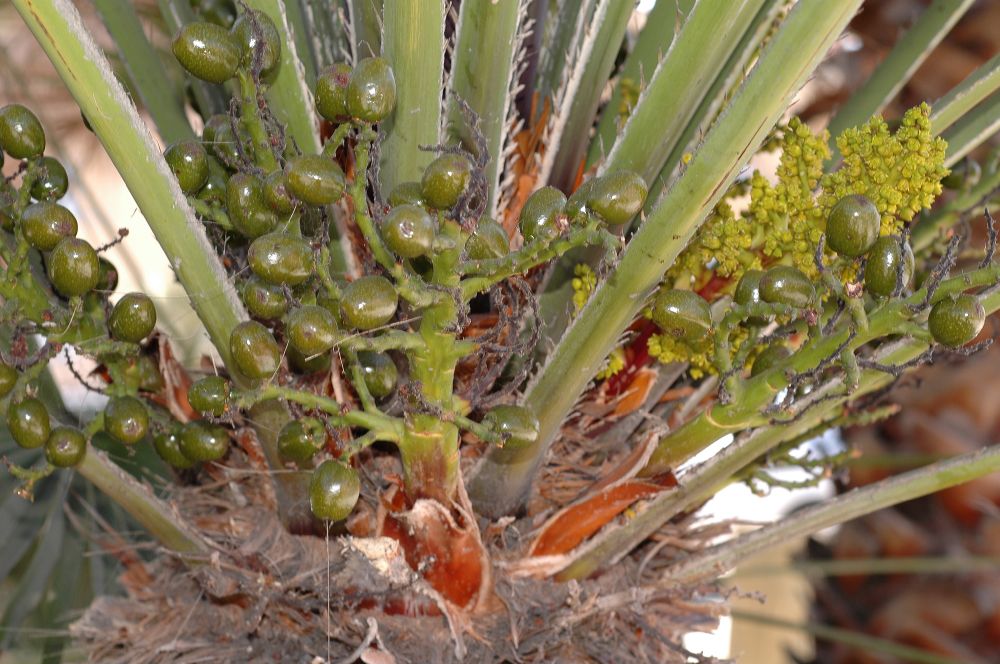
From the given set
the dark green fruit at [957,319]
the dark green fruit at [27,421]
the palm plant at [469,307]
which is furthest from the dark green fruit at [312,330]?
the dark green fruit at [957,319]

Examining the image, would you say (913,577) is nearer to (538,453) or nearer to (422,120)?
(538,453)

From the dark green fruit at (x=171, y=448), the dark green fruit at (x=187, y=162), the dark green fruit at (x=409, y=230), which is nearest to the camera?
the dark green fruit at (x=409, y=230)

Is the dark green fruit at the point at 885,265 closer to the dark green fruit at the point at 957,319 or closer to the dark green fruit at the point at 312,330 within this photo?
the dark green fruit at the point at 957,319

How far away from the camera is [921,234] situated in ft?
A: 2.96

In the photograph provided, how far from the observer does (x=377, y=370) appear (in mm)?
602

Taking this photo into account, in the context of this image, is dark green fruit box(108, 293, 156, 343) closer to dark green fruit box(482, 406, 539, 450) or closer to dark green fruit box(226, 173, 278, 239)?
dark green fruit box(226, 173, 278, 239)

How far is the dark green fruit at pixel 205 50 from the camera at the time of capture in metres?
0.52

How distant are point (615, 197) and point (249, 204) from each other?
21 centimetres

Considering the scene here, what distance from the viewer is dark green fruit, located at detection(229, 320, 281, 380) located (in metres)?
0.53

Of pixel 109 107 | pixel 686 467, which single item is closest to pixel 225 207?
pixel 109 107

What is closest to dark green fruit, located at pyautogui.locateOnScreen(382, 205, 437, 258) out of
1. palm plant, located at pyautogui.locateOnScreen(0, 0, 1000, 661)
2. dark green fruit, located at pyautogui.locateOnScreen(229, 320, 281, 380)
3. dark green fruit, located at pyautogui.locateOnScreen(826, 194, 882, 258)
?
palm plant, located at pyautogui.locateOnScreen(0, 0, 1000, 661)

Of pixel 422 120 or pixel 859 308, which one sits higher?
pixel 422 120

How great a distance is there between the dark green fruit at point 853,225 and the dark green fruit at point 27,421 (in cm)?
48

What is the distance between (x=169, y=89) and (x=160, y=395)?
0.29 m
